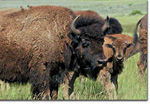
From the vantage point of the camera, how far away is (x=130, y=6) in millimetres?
5832

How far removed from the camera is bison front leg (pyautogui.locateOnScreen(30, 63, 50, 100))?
456 centimetres

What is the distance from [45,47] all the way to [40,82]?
492mm

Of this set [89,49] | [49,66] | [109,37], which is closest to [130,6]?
[109,37]

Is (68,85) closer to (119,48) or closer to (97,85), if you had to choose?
(97,85)

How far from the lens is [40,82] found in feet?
15.1

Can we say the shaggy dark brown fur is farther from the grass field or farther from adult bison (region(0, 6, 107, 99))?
the grass field

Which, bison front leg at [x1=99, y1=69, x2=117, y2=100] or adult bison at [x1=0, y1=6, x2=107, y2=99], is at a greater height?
adult bison at [x1=0, y1=6, x2=107, y2=99]

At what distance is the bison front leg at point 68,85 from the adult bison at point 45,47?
0.86 feet

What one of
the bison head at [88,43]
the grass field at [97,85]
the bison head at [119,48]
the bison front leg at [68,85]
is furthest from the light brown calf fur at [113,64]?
the bison head at [88,43]

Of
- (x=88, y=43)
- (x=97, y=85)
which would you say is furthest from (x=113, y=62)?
(x=88, y=43)

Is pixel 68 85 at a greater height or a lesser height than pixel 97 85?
greater

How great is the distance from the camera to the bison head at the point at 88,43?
460cm

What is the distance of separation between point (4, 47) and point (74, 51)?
3.21 ft

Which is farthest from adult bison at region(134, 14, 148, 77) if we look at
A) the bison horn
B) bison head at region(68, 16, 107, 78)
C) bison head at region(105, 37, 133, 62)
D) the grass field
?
the bison horn
